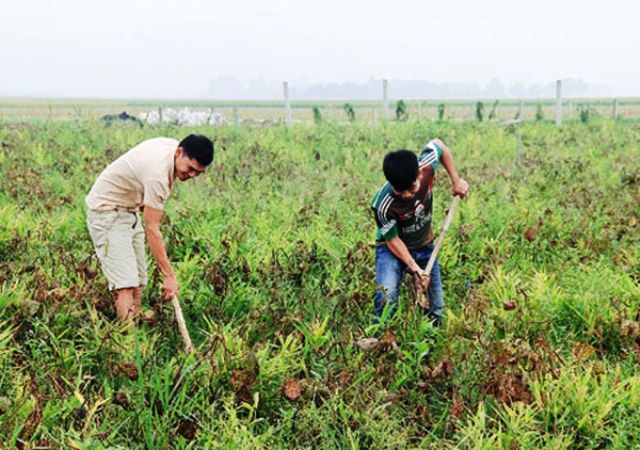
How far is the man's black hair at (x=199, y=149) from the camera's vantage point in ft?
10.8

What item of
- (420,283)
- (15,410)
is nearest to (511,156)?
(420,283)

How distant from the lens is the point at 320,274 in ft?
15.2

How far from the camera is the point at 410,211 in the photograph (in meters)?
3.71

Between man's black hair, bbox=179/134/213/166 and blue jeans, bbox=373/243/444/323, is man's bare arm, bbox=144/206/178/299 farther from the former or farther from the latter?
blue jeans, bbox=373/243/444/323

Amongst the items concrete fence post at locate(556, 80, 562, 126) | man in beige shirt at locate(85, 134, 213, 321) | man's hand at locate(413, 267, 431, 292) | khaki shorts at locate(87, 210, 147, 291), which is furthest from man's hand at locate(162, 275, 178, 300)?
concrete fence post at locate(556, 80, 562, 126)

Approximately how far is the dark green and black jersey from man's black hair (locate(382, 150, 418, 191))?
0.82 ft

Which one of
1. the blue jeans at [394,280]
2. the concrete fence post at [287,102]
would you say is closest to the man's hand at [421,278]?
the blue jeans at [394,280]

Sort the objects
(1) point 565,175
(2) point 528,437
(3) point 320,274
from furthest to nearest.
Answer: (1) point 565,175, (3) point 320,274, (2) point 528,437

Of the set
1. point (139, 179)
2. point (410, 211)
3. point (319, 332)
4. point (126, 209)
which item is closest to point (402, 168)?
point (410, 211)

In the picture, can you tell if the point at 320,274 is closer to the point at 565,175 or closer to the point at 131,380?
the point at 131,380

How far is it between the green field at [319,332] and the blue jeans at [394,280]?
15 centimetres

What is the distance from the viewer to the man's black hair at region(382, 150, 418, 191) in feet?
10.9

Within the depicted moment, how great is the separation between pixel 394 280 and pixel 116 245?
63.9 inches

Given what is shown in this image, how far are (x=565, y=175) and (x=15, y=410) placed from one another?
6.69m
